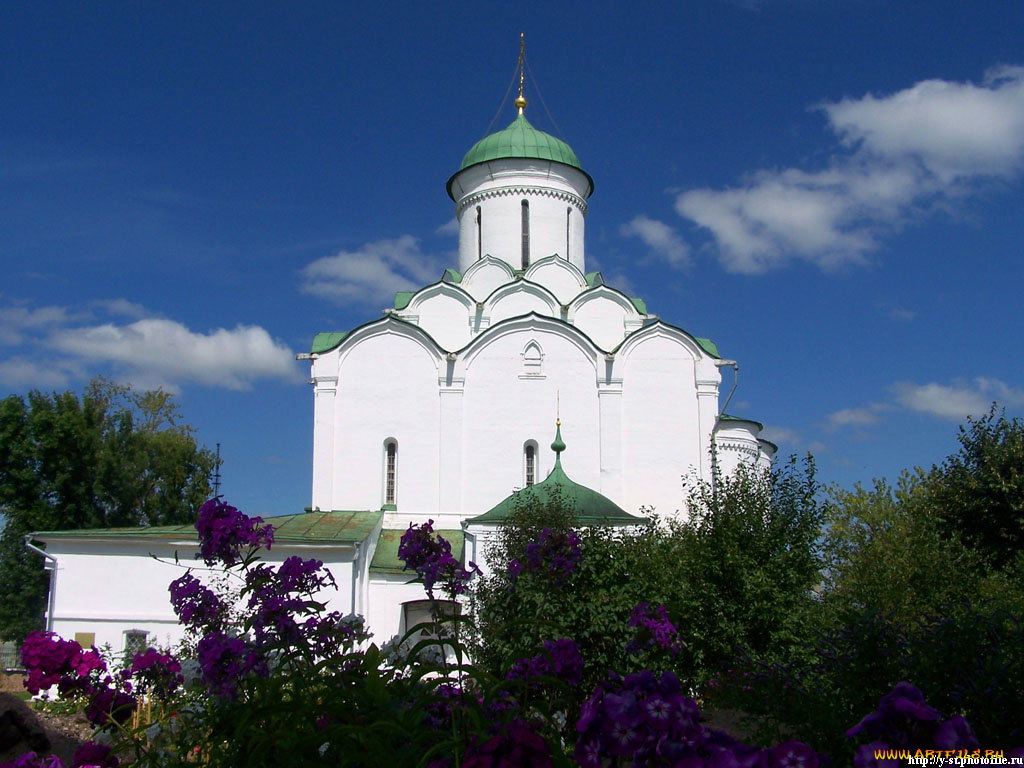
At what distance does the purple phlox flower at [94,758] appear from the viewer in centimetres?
288

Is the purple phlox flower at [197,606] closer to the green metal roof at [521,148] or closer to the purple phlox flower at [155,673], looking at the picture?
the purple phlox flower at [155,673]

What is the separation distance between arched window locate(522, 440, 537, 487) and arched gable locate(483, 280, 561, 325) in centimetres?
320

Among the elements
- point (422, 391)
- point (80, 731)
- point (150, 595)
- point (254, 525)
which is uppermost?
point (422, 391)

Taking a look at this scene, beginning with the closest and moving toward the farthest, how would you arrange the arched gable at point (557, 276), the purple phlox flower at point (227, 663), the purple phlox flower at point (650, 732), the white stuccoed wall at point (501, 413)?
the purple phlox flower at point (650, 732) < the purple phlox flower at point (227, 663) < the white stuccoed wall at point (501, 413) < the arched gable at point (557, 276)

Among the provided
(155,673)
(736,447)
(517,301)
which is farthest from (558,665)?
(517,301)

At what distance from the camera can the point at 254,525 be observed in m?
3.86

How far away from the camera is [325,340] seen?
18.4 metres

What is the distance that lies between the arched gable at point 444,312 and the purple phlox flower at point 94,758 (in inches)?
638

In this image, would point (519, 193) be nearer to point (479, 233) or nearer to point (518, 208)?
point (518, 208)

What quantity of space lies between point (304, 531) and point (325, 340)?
16.4 ft

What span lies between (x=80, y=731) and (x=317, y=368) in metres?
8.32

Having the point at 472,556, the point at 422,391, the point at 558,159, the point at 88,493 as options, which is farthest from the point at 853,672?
the point at 88,493

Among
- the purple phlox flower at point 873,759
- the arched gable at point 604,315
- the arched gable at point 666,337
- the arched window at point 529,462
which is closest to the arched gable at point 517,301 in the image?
the arched gable at point 604,315

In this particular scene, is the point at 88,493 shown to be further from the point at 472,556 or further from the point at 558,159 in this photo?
the point at 558,159
